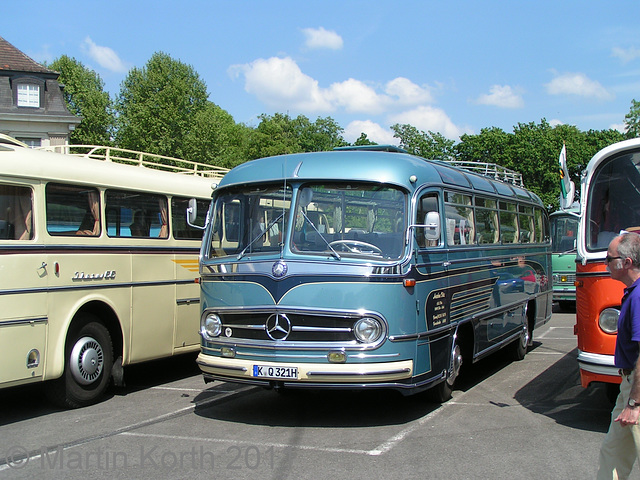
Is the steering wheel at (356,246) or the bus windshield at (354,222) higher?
the bus windshield at (354,222)

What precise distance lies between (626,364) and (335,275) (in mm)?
3277

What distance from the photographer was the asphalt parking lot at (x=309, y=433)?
19.4ft

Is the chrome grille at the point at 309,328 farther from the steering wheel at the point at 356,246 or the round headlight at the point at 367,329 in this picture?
the steering wheel at the point at 356,246

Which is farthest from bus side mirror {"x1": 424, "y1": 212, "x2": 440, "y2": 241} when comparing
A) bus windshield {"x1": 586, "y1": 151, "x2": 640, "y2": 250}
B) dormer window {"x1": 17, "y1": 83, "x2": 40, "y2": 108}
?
dormer window {"x1": 17, "y1": 83, "x2": 40, "y2": 108}

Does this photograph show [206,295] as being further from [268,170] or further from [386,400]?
[386,400]

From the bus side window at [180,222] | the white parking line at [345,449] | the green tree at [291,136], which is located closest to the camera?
the white parking line at [345,449]

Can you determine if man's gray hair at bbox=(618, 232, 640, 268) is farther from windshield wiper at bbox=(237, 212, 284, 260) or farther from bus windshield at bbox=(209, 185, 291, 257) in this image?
windshield wiper at bbox=(237, 212, 284, 260)

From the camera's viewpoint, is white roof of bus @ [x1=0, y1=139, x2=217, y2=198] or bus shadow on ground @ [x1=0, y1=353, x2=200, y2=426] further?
bus shadow on ground @ [x1=0, y1=353, x2=200, y2=426]

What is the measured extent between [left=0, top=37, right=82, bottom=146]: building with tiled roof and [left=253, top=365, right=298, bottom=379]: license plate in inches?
1418

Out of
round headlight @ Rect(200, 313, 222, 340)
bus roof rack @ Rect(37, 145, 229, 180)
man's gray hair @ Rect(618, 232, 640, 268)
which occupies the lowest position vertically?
round headlight @ Rect(200, 313, 222, 340)

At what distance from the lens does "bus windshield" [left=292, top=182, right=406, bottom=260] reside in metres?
7.42

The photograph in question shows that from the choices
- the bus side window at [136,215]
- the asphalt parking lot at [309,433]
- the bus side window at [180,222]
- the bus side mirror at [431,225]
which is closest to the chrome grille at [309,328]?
the asphalt parking lot at [309,433]

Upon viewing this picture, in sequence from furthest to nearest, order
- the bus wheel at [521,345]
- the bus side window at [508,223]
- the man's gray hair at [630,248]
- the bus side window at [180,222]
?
1. the bus wheel at [521,345]
2. the bus side window at [508,223]
3. the bus side window at [180,222]
4. the man's gray hair at [630,248]

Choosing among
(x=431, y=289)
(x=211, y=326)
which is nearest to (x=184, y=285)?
(x=211, y=326)
